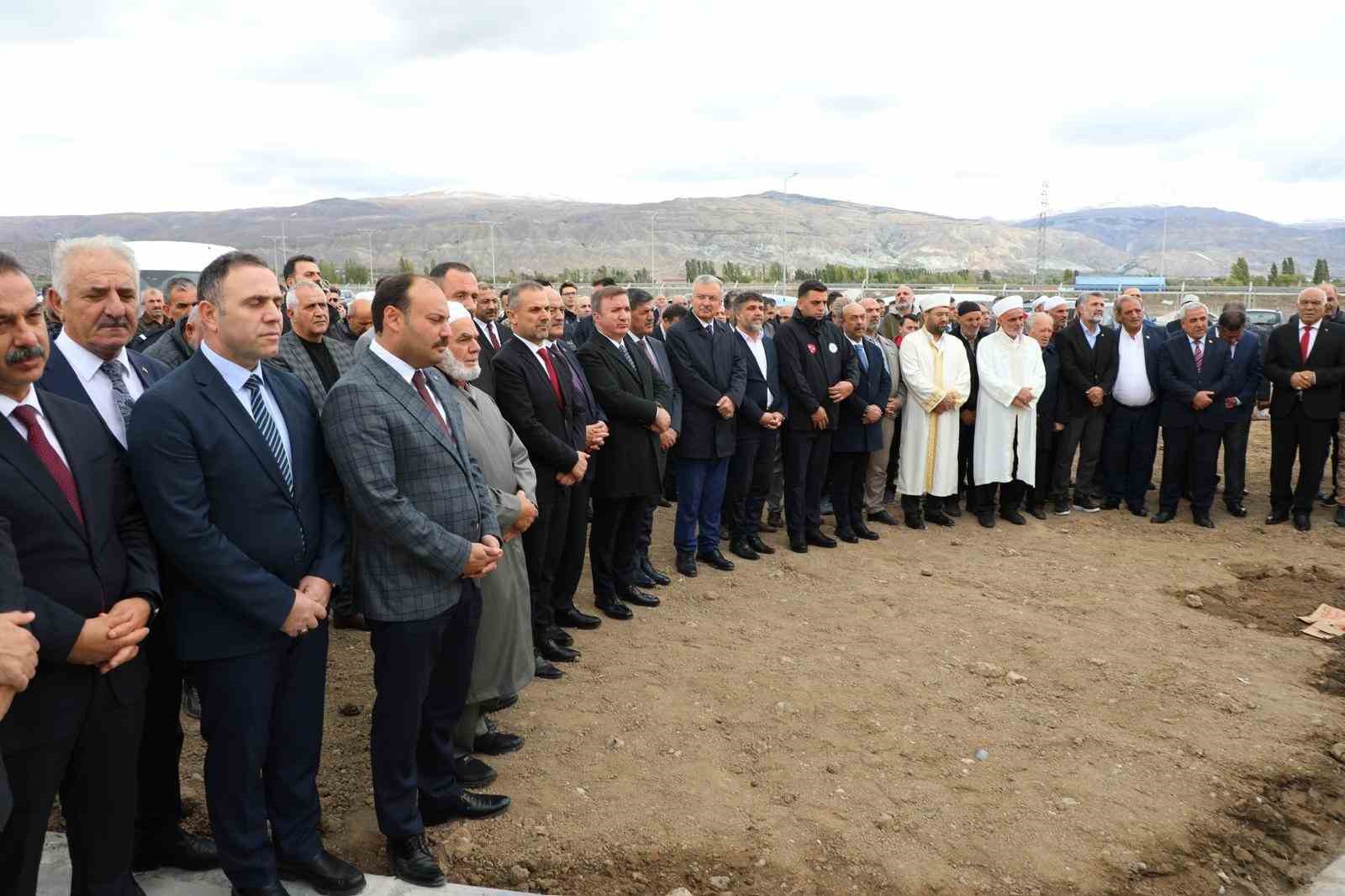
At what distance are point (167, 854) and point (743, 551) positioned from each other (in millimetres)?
4879

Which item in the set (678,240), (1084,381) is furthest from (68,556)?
(678,240)

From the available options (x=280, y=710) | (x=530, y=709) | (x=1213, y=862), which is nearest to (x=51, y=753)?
(x=280, y=710)

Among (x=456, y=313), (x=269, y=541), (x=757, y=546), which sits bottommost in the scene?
(x=757, y=546)

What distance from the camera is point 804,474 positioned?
7664 mm

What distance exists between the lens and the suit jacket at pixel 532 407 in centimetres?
509

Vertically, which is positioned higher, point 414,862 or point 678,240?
point 678,240

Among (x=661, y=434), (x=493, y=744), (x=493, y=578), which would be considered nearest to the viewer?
(x=493, y=578)

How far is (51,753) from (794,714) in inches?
128

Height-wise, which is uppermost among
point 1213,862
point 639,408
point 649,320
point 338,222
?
point 338,222

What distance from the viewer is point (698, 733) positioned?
4461 millimetres

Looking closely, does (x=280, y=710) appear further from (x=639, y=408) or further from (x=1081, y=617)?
(x=1081, y=617)

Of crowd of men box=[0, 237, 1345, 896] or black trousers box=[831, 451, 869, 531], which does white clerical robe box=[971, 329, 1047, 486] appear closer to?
black trousers box=[831, 451, 869, 531]

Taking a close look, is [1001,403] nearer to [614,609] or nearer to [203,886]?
[614,609]

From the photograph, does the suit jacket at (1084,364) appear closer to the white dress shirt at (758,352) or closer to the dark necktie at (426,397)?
the white dress shirt at (758,352)
